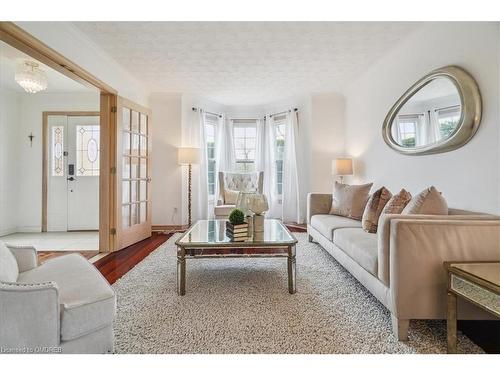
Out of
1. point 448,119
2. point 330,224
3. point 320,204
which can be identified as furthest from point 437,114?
point 320,204

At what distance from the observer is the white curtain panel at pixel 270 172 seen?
17.3ft

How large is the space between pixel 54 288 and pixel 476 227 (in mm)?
2116

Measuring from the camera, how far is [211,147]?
209 inches

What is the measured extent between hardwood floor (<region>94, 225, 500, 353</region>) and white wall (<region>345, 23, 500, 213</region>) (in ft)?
2.84

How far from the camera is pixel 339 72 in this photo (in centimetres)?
373

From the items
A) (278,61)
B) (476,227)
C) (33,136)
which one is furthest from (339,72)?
(33,136)

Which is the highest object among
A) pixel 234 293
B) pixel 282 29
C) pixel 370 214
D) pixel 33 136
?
pixel 282 29

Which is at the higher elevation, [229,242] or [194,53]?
[194,53]

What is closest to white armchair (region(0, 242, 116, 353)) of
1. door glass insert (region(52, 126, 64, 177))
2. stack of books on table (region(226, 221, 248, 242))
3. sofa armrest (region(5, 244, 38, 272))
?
sofa armrest (region(5, 244, 38, 272))

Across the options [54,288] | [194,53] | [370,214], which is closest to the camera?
[54,288]

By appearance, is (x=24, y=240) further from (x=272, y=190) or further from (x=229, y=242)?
(x=272, y=190)

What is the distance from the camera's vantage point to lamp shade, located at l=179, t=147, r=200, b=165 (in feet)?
14.3

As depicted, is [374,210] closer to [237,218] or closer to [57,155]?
[237,218]

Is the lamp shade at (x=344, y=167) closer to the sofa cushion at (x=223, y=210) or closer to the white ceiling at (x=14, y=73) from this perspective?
the sofa cushion at (x=223, y=210)
